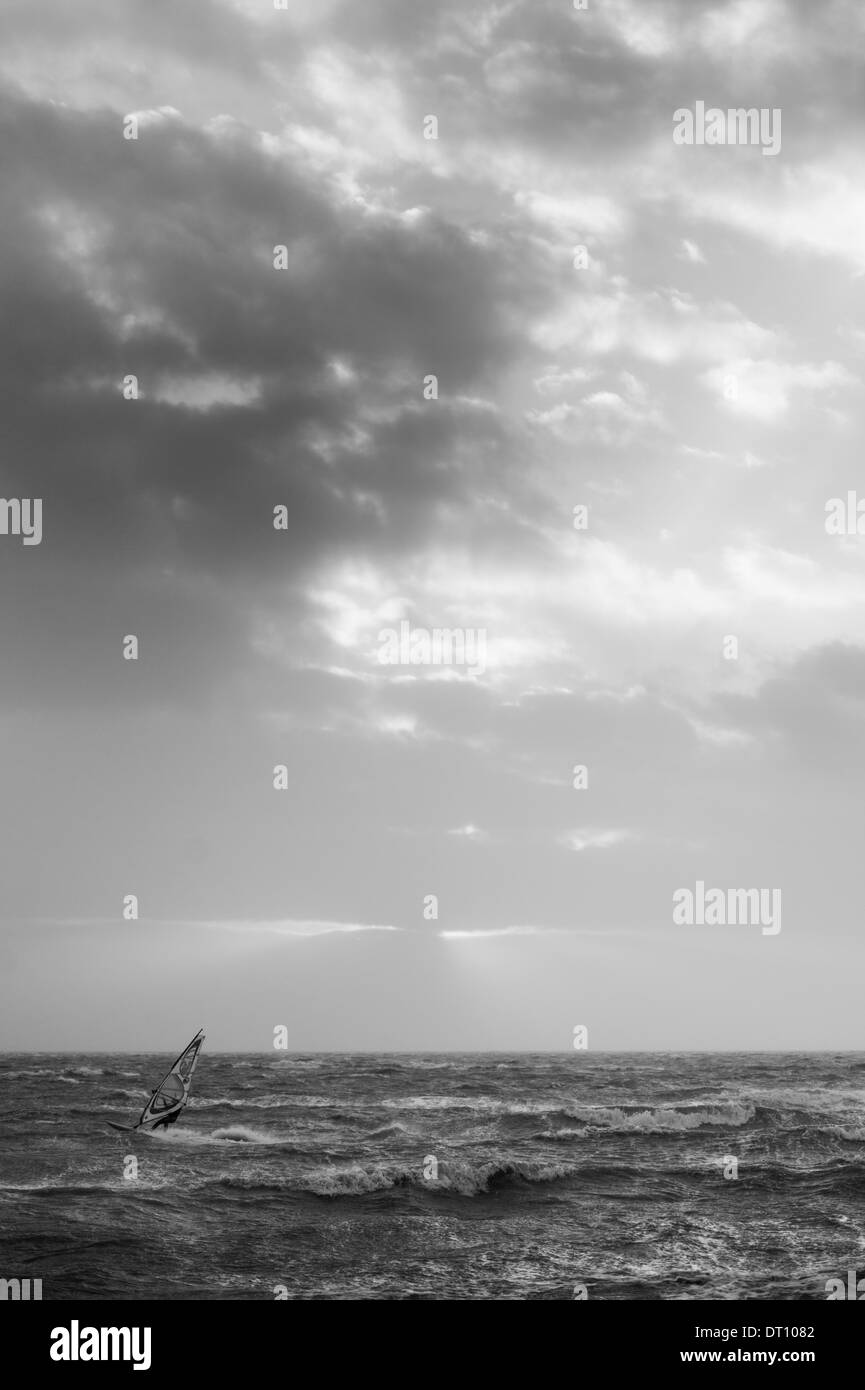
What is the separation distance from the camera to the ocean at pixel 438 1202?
698 inches

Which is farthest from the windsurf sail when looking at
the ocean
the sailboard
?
the ocean

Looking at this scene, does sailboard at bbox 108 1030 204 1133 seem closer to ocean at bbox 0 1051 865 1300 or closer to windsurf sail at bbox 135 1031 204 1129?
windsurf sail at bbox 135 1031 204 1129

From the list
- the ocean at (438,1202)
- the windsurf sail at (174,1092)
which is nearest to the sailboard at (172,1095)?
the windsurf sail at (174,1092)

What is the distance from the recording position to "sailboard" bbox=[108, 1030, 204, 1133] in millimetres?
37312

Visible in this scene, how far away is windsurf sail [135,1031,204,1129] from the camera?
37.3 metres

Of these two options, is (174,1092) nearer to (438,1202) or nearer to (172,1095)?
(172,1095)

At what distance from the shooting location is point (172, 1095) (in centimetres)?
3812

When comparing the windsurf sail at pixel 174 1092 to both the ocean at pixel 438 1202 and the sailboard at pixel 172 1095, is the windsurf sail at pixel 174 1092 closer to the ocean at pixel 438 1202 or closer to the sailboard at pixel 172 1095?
the sailboard at pixel 172 1095

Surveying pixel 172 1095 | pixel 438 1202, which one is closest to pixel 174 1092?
pixel 172 1095

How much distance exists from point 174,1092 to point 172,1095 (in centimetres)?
24

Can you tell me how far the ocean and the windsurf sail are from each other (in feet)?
3.75

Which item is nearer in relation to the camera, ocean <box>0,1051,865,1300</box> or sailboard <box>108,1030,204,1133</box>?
ocean <box>0,1051,865,1300</box>

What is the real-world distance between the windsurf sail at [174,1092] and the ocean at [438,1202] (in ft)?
3.75
